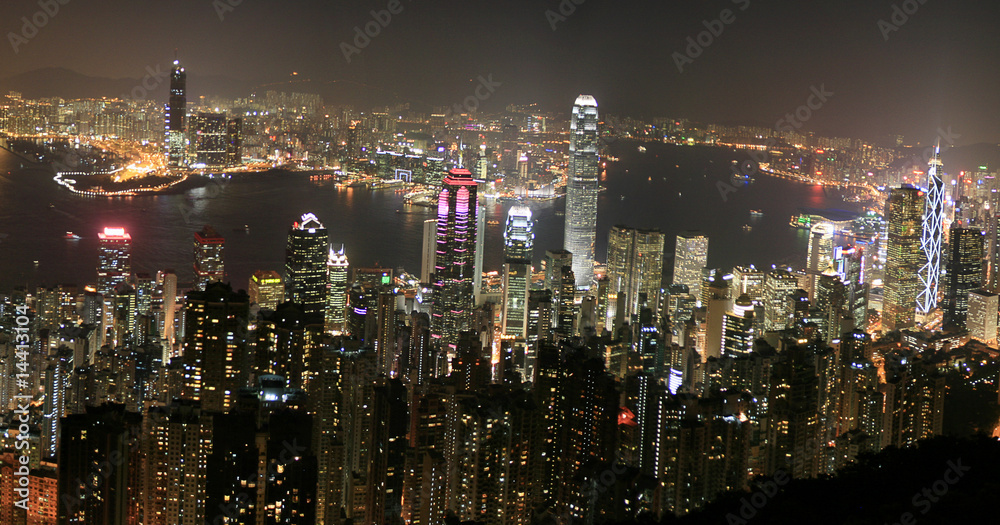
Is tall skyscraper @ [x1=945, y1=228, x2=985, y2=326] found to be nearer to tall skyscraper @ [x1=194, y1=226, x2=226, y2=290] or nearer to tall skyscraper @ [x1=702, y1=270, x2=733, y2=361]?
tall skyscraper @ [x1=702, y1=270, x2=733, y2=361]

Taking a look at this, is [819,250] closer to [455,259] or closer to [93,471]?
[455,259]

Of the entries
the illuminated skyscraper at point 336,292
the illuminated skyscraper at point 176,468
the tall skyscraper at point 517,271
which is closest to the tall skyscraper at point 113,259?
the illuminated skyscraper at point 336,292

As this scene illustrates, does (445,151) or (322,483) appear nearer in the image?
(322,483)

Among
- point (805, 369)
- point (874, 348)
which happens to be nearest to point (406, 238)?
point (874, 348)

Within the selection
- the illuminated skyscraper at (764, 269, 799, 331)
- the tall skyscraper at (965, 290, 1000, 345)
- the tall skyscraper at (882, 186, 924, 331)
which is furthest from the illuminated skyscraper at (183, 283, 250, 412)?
the tall skyscraper at (965, 290, 1000, 345)

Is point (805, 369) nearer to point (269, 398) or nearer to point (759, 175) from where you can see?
point (269, 398)

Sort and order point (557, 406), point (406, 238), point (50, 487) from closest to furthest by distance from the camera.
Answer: point (50, 487) < point (557, 406) < point (406, 238)

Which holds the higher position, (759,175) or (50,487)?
(759,175)
